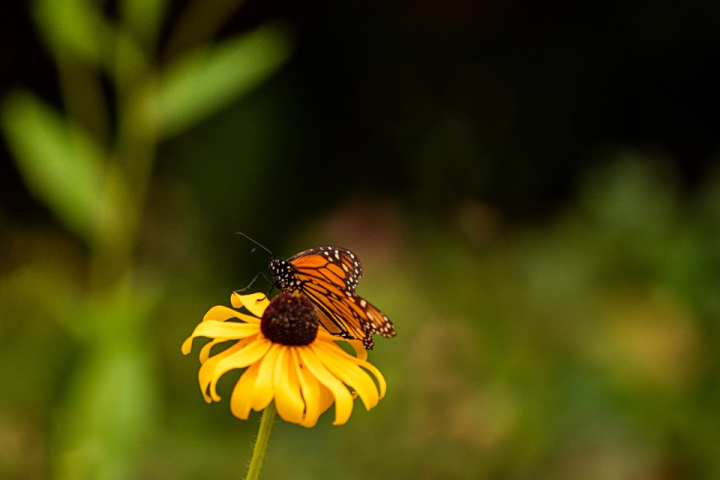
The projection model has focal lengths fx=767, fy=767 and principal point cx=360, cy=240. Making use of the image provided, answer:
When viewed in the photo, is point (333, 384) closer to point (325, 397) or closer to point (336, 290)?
point (325, 397)

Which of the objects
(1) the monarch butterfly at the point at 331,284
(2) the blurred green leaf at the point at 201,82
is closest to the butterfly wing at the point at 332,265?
(1) the monarch butterfly at the point at 331,284

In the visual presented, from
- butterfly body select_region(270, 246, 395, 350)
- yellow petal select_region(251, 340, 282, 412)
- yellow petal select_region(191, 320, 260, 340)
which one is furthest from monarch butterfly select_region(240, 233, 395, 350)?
yellow petal select_region(251, 340, 282, 412)

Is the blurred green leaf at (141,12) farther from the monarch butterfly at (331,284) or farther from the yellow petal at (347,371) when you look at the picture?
the yellow petal at (347,371)

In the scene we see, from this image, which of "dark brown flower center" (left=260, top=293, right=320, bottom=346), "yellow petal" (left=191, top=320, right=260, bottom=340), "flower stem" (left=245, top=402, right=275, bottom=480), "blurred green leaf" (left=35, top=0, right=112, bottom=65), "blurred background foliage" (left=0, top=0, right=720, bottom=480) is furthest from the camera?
"blurred background foliage" (left=0, top=0, right=720, bottom=480)

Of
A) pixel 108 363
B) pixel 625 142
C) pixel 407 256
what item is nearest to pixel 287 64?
pixel 407 256

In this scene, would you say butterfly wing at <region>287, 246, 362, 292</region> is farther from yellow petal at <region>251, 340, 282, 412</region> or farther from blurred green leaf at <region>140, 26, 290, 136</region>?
blurred green leaf at <region>140, 26, 290, 136</region>

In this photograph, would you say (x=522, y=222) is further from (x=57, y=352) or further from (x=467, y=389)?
(x=57, y=352)

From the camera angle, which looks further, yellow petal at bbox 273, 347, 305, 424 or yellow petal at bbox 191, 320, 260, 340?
yellow petal at bbox 191, 320, 260, 340
